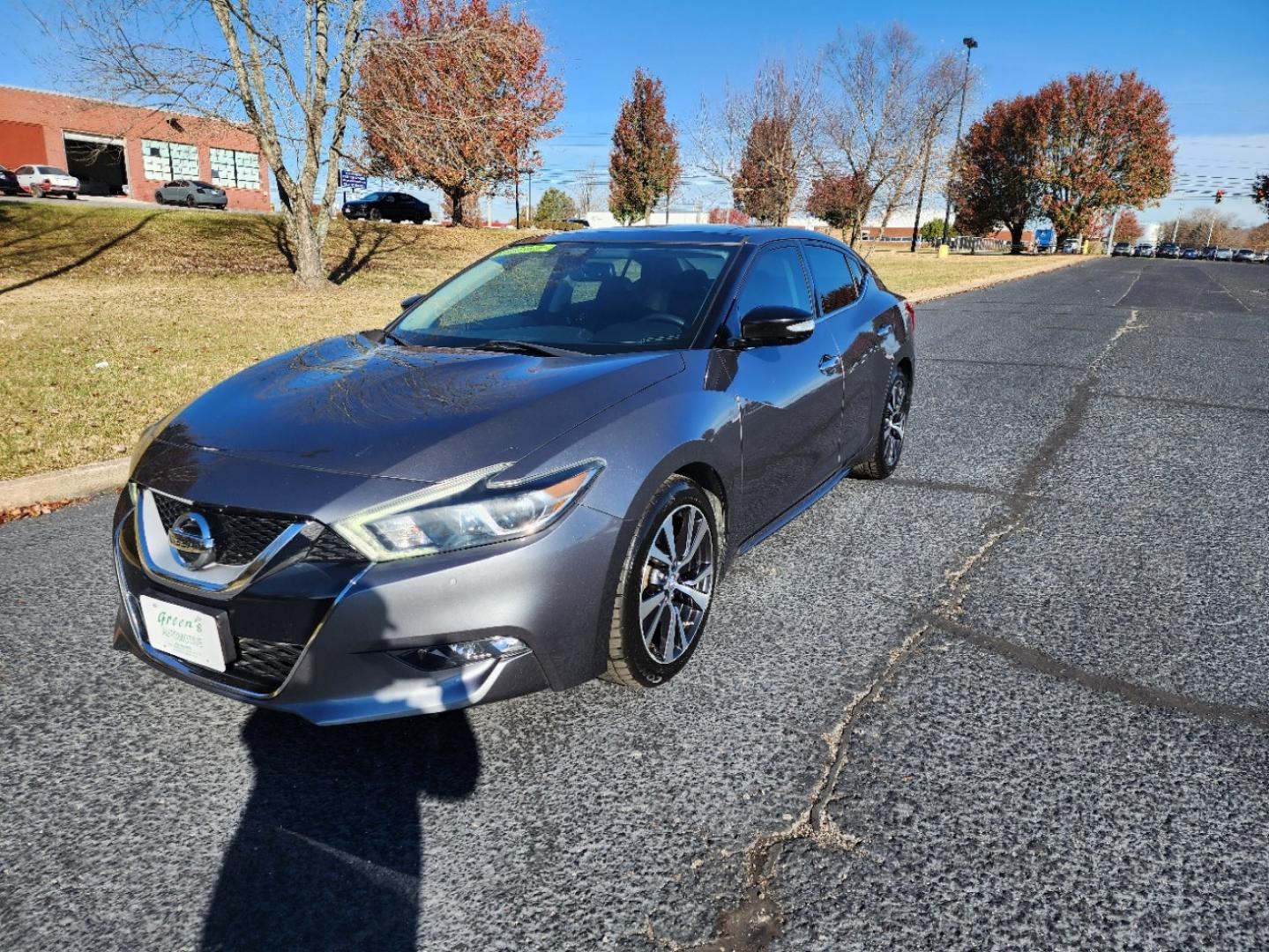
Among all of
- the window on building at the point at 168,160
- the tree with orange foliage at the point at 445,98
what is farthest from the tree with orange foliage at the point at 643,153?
the tree with orange foliage at the point at 445,98

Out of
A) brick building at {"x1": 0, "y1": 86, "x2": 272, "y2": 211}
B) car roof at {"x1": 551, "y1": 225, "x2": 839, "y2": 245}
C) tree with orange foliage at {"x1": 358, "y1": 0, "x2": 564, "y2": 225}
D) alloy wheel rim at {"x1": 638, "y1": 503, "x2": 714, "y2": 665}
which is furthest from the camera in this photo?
brick building at {"x1": 0, "y1": 86, "x2": 272, "y2": 211}

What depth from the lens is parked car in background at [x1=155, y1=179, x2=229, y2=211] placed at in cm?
4022

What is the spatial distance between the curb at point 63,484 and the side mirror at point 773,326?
138 inches

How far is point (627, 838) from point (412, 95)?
15754 mm

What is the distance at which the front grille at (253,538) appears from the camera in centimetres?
222

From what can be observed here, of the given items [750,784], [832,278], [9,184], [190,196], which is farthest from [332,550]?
[190,196]

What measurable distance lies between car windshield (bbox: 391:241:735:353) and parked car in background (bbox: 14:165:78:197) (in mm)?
42114

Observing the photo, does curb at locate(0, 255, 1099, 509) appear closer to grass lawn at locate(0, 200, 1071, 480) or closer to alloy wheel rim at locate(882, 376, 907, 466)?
grass lawn at locate(0, 200, 1071, 480)

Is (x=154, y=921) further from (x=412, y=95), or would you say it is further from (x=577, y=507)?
(x=412, y=95)

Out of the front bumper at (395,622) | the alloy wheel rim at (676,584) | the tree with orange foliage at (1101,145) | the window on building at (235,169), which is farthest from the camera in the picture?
the tree with orange foliage at (1101,145)

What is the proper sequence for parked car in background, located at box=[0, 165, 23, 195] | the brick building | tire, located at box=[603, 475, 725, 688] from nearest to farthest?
tire, located at box=[603, 475, 725, 688], parked car in background, located at box=[0, 165, 23, 195], the brick building

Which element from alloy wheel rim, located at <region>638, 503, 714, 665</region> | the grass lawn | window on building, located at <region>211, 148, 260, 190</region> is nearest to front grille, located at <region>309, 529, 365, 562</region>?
alloy wheel rim, located at <region>638, 503, 714, 665</region>

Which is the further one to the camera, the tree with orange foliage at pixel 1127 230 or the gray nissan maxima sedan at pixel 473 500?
the tree with orange foliage at pixel 1127 230

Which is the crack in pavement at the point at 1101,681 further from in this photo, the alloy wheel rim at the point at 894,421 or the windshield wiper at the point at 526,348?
the alloy wheel rim at the point at 894,421
